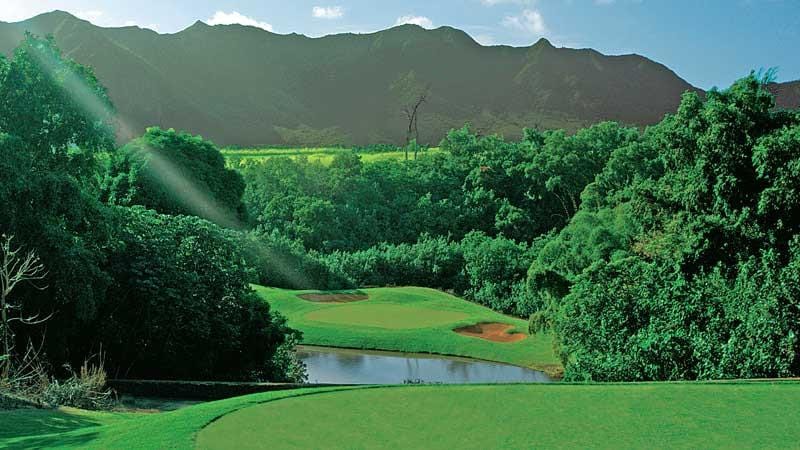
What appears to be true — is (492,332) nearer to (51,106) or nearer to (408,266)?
(408,266)

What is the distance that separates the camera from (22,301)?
17.5m

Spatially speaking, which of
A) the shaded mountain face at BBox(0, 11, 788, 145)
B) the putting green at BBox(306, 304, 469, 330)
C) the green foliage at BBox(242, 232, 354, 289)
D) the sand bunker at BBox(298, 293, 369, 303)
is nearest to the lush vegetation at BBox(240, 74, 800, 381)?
the putting green at BBox(306, 304, 469, 330)

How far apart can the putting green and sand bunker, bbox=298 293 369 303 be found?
5.29ft

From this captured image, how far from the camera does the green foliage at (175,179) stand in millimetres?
36406

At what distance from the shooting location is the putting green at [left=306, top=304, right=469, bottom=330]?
34156 mm

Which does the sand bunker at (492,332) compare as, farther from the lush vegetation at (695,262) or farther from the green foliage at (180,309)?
the green foliage at (180,309)

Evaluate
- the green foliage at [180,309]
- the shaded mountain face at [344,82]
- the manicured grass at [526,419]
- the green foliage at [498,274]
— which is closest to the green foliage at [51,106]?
the green foliage at [180,309]

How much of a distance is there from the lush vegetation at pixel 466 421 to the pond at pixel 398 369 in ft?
53.2

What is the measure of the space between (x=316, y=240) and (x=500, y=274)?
16104 mm

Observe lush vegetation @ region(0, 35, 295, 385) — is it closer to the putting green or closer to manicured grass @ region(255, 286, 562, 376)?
manicured grass @ region(255, 286, 562, 376)

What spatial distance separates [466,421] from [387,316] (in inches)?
1042

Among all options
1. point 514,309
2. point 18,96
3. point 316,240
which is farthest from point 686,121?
point 316,240

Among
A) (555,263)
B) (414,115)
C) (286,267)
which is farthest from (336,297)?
(414,115)

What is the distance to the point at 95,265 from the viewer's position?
1788 centimetres
